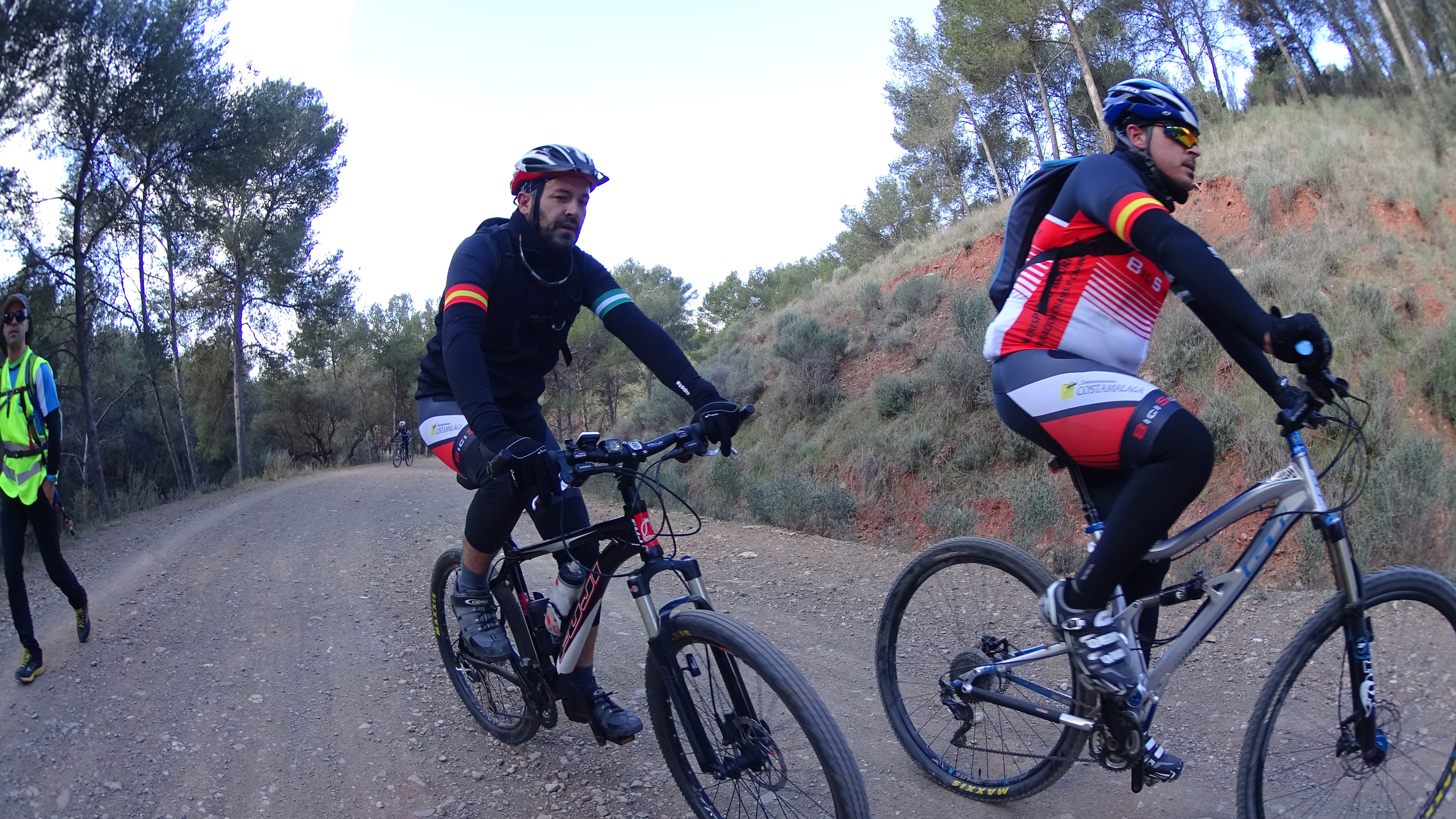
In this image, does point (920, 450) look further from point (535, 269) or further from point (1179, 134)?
point (1179, 134)

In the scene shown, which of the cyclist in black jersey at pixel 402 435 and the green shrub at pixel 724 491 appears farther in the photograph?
the cyclist in black jersey at pixel 402 435

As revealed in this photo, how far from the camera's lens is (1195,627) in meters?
2.37

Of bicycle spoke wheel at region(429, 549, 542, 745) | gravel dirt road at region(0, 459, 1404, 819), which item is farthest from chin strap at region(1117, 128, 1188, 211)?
bicycle spoke wheel at region(429, 549, 542, 745)

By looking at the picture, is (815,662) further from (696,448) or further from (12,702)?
(12,702)

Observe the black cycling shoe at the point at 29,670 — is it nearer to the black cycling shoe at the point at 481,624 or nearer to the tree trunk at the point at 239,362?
the black cycling shoe at the point at 481,624

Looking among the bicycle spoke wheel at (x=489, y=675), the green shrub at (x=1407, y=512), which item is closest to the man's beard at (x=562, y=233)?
the bicycle spoke wheel at (x=489, y=675)

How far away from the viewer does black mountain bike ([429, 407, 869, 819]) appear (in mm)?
2197

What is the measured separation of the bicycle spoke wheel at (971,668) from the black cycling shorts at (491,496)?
1.18 m

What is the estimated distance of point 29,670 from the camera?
4453 millimetres

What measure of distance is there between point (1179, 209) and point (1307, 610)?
12041 mm

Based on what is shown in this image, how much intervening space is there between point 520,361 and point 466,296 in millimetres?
424

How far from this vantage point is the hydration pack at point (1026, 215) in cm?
262

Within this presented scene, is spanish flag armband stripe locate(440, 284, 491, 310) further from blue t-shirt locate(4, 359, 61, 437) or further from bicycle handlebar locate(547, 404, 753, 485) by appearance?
blue t-shirt locate(4, 359, 61, 437)

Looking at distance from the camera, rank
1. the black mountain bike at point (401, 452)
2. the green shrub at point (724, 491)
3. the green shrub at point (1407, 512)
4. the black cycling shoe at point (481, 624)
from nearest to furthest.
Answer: the black cycling shoe at point (481, 624) → the green shrub at point (1407, 512) → the green shrub at point (724, 491) → the black mountain bike at point (401, 452)
